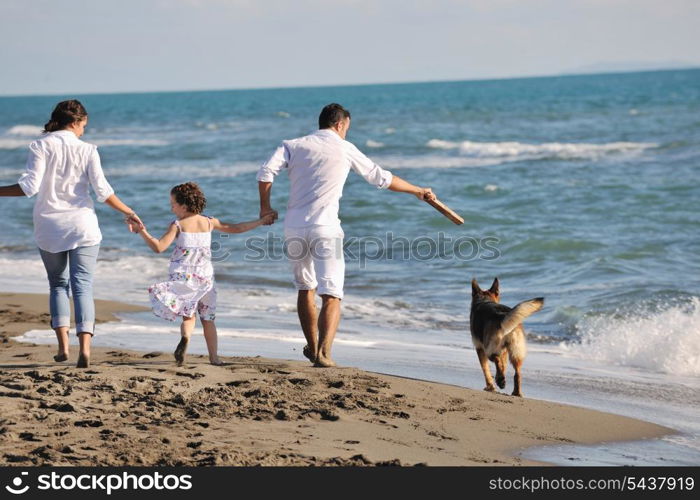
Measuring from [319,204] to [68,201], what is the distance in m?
1.79

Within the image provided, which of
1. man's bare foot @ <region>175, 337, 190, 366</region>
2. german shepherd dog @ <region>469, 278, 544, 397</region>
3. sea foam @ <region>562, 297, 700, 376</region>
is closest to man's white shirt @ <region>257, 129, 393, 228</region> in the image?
man's bare foot @ <region>175, 337, 190, 366</region>

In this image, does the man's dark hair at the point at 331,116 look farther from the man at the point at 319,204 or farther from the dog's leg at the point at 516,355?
the dog's leg at the point at 516,355

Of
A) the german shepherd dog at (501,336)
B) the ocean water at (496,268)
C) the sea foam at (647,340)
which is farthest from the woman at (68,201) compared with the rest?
the sea foam at (647,340)

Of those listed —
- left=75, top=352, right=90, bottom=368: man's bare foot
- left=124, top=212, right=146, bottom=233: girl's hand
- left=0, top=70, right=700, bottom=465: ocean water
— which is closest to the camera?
left=124, top=212, right=146, bottom=233: girl's hand

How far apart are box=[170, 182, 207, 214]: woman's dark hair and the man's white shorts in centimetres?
69

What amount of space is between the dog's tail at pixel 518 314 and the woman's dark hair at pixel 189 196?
2.33m

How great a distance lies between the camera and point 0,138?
52.6m

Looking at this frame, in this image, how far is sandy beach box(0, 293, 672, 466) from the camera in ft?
15.6

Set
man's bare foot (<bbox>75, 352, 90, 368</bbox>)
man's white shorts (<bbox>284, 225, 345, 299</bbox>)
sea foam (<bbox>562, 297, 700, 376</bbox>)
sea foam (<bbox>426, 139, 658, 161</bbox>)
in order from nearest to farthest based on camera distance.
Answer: man's bare foot (<bbox>75, 352, 90, 368</bbox>), man's white shorts (<bbox>284, 225, 345, 299</bbox>), sea foam (<bbox>562, 297, 700, 376</bbox>), sea foam (<bbox>426, 139, 658, 161</bbox>)

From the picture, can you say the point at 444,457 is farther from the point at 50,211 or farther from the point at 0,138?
the point at 0,138

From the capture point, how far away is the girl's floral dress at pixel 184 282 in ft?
21.3

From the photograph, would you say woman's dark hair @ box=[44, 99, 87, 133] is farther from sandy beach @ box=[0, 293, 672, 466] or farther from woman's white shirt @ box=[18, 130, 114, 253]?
sandy beach @ box=[0, 293, 672, 466]

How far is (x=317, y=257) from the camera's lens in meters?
6.80
